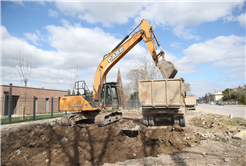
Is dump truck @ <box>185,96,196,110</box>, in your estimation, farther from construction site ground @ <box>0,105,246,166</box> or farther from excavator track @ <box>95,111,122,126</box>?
construction site ground @ <box>0,105,246,166</box>

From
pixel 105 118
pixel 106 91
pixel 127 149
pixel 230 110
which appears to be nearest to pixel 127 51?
pixel 106 91

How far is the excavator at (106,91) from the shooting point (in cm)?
902

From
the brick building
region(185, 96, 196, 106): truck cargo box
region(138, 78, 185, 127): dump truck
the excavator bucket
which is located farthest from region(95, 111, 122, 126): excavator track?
region(185, 96, 196, 106): truck cargo box

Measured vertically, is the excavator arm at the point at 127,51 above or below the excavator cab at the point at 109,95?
above

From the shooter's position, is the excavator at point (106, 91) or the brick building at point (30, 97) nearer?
the excavator at point (106, 91)

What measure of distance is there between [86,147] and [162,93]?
4.42 meters

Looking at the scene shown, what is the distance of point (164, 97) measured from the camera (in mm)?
8227

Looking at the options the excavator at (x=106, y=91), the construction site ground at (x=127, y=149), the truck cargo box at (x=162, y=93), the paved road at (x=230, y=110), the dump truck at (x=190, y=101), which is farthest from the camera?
the dump truck at (x=190, y=101)

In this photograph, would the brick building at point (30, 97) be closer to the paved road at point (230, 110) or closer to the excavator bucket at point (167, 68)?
the excavator bucket at point (167, 68)

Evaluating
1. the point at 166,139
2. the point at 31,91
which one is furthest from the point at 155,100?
the point at 31,91

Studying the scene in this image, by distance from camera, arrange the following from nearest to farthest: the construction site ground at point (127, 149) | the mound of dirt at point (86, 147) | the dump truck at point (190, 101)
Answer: the construction site ground at point (127, 149) < the mound of dirt at point (86, 147) < the dump truck at point (190, 101)

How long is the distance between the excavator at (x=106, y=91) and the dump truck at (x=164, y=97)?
52 cm

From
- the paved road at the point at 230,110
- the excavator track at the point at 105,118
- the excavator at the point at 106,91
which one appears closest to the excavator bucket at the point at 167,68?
the excavator at the point at 106,91

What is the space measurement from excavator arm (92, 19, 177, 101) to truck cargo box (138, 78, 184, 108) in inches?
19.3
